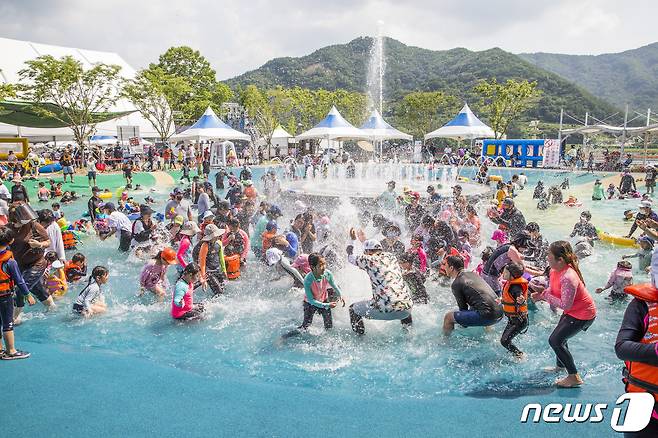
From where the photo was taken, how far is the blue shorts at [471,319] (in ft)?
18.4

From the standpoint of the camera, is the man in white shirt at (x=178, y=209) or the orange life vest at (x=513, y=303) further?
the man in white shirt at (x=178, y=209)

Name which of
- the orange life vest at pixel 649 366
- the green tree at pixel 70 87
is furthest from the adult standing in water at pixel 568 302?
the green tree at pixel 70 87

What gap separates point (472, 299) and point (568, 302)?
3.58ft

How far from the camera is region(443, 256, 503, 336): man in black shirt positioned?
5.55 metres

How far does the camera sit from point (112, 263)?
10758 millimetres

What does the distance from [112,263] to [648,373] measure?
1068 cm

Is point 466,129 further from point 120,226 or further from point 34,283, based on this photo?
point 34,283

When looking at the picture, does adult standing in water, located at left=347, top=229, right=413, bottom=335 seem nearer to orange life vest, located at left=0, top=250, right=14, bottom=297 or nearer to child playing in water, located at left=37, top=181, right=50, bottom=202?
orange life vest, located at left=0, top=250, right=14, bottom=297

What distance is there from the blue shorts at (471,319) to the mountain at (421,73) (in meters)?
95.4

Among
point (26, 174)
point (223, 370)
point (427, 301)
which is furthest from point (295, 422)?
point (26, 174)

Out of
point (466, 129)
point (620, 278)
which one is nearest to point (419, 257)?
point (620, 278)

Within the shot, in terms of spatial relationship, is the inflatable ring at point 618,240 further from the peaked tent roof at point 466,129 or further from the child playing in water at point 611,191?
the peaked tent roof at point 466,129

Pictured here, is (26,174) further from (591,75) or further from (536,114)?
(591,75)

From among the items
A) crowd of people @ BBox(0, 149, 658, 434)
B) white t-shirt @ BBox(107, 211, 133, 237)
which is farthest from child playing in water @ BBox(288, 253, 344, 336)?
white t-shirt @ BBox(107, 211, 133, 237)
